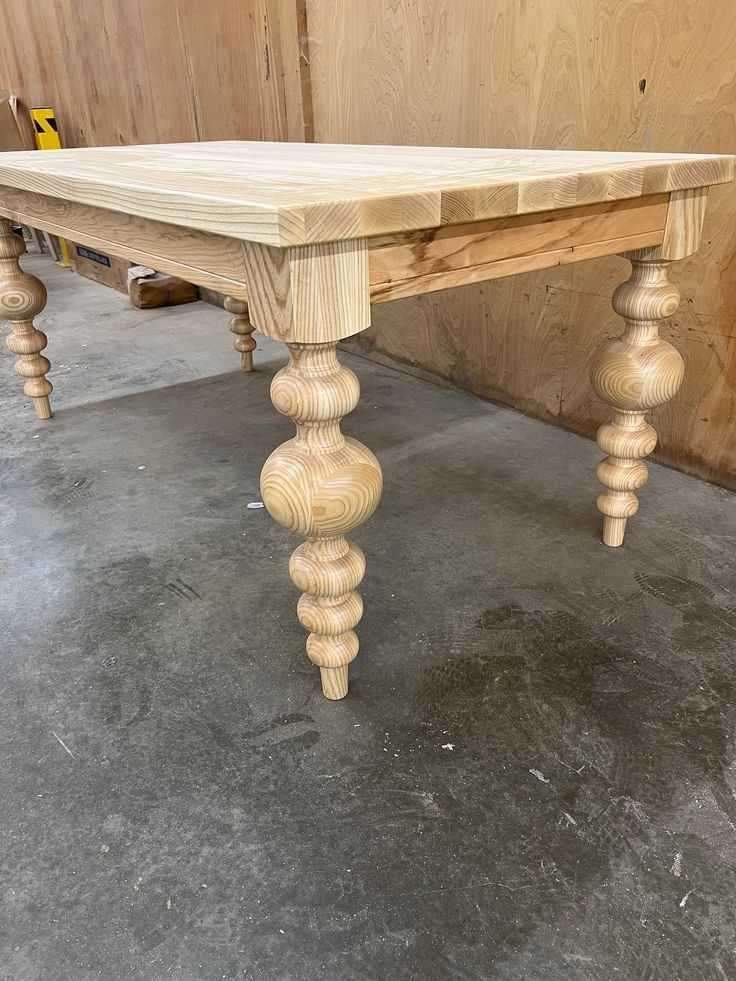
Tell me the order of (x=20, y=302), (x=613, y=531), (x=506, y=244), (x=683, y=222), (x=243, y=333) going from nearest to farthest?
(x=506, y=244)
(x=683, y=222)
(x=613, y=531)
(x=20, y=302)
(x=243, y=333)

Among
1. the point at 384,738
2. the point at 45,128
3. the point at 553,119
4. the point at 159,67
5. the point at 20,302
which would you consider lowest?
the point at 384,738

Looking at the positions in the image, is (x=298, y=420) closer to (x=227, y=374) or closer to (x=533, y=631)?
(x=533, y=631)

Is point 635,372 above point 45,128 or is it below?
below

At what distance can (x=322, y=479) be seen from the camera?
2.47 feet

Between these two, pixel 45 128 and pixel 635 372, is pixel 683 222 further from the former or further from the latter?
pixel 45 128

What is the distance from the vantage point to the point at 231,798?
80 centimetres

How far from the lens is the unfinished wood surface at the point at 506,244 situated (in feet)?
2.39

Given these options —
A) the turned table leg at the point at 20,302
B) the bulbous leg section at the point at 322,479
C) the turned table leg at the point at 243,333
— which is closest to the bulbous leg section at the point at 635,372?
the bulbous leg section at the point at 322,479

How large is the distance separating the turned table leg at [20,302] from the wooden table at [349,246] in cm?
49

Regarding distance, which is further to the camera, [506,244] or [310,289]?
[506,244]

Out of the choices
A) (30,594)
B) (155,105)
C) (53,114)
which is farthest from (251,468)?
(53,114)

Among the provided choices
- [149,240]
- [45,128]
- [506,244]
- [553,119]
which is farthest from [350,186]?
[45,128]

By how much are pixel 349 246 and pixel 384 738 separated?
0.56 metres

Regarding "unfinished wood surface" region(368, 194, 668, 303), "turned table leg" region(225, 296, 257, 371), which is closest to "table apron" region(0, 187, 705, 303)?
"unfinished wood surface" region(368, 194, 668, 303)
